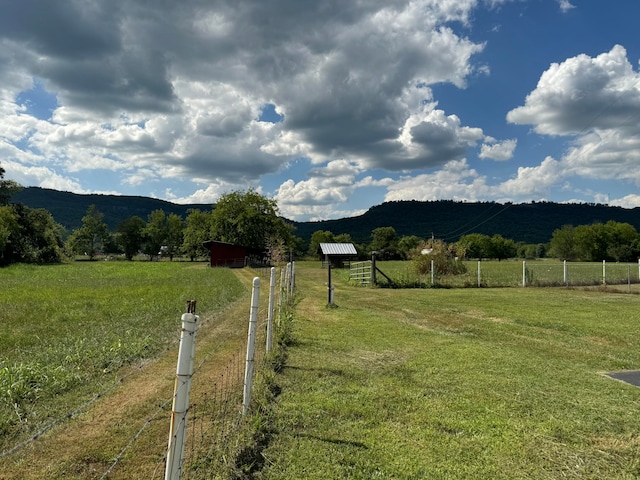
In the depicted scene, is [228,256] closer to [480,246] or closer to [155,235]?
[155,235]

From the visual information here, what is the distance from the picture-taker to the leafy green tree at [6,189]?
6247cm

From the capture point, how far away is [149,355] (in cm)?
737

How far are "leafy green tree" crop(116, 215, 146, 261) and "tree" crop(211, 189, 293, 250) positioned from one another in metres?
47.4

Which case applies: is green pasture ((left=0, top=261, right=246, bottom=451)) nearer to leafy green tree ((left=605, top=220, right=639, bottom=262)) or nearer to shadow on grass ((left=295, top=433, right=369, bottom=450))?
shadow on grass ((left=295, top=433, right=369, bottom=450))

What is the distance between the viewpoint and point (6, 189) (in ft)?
207

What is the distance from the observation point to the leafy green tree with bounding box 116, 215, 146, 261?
4077 inches

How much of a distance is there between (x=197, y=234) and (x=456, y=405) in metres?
70.1

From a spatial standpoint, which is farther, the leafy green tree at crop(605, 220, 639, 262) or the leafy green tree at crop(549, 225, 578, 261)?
the leafy green tree at crop(549, 225, 578, 261)

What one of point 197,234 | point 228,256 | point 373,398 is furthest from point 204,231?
point 373,398

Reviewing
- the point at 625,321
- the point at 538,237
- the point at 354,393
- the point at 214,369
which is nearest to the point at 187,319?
the point at 354,393

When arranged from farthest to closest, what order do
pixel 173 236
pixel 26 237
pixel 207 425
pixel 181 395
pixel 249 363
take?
pixel 173 236, pixel 26 237, pixel 249 363, pixel 207 425, pixel 181 395

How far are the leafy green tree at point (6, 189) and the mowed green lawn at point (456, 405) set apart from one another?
71.0 meters

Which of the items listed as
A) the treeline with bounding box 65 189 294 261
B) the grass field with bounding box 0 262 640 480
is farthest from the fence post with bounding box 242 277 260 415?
the treeline with bounding box 65 189 294 261

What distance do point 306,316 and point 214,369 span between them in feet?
18.2
